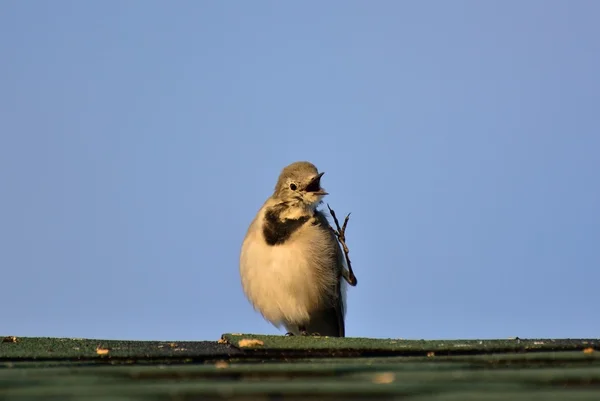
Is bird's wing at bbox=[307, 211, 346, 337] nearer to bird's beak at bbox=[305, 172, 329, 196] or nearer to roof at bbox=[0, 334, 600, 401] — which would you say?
bird's beak at bbox=[305, 172, 329, 196]

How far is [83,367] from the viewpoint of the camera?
6645 mm

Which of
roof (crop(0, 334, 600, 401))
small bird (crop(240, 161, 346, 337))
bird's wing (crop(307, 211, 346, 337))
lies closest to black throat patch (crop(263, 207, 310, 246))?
small bird (crop(240, 161, 346, 337))

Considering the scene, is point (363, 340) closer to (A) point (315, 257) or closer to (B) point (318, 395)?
(B) point (318, 395)

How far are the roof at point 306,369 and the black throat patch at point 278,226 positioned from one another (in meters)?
4.57

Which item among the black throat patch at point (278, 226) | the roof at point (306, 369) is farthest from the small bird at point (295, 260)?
the roof at point (306, 369)

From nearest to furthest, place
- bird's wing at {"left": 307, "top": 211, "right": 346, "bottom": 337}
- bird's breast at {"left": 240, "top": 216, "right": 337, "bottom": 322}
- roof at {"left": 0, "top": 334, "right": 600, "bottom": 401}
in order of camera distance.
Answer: roof at {"left": 0, "top": 334, "right": 600, "bottom": 401} < bird's breast at {"left": 240, "top": 216, "right": 337, "bottom": 322} < bird's wing at {"left": 307, "top": 211, "right": 346, "bottom": 337}

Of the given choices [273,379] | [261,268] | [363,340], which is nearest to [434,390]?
[273,379]

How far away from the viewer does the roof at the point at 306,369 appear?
517cm

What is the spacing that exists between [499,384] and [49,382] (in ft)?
7.88

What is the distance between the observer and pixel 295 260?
13.5 metres

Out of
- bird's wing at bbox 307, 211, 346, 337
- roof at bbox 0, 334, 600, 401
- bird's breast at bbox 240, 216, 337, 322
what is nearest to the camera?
roof at bbox 0, 334, 600, 401

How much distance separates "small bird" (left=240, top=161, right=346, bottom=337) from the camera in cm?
1352

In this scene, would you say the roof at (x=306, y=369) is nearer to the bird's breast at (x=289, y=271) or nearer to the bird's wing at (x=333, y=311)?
the bird's breast at (x=289, y=271)

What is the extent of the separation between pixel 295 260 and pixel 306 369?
729cm
